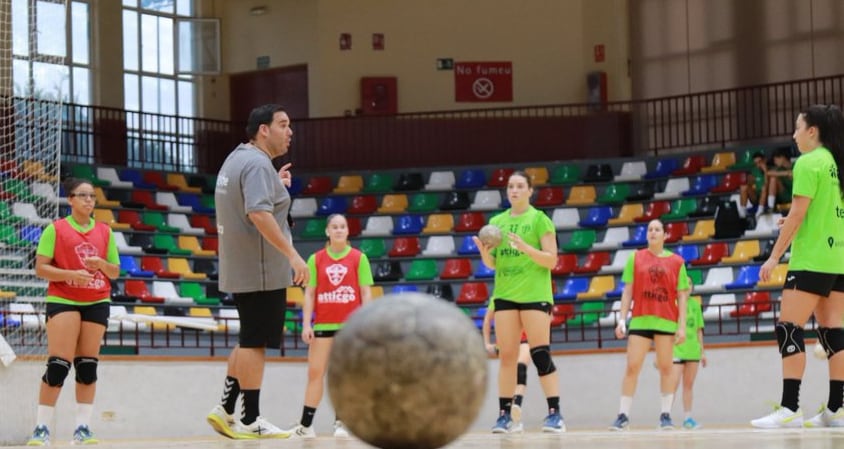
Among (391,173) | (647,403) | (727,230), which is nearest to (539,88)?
(391,173)

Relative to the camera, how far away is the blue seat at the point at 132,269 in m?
18.2

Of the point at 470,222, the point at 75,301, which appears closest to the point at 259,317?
the point at 75,301

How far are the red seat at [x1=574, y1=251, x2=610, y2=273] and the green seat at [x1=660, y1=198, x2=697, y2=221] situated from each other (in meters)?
1.27

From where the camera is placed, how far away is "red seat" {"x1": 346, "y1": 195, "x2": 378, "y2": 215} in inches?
862

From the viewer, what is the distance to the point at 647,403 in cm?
1592

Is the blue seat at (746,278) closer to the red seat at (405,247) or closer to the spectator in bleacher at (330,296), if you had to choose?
the red seat at (405,247)

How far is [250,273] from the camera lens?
7141 mm

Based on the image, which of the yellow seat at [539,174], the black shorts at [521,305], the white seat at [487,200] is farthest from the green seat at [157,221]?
the black shorts at [521,305]

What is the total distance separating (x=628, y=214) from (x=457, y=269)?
287 cm

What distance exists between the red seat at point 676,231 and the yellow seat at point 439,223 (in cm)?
349

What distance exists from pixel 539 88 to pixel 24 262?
534 inches

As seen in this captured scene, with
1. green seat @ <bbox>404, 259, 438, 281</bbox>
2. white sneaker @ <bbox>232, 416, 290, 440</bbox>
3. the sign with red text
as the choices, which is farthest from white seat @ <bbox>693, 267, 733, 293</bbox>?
white sneaker @ <bbox>232, 416, 290, 440</bbox>

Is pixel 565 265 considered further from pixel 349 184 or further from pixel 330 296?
pixel 330 296

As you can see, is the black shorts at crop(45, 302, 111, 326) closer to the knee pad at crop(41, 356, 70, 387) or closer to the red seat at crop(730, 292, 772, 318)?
the knee pad at crop(41, 356, 70, 387)
